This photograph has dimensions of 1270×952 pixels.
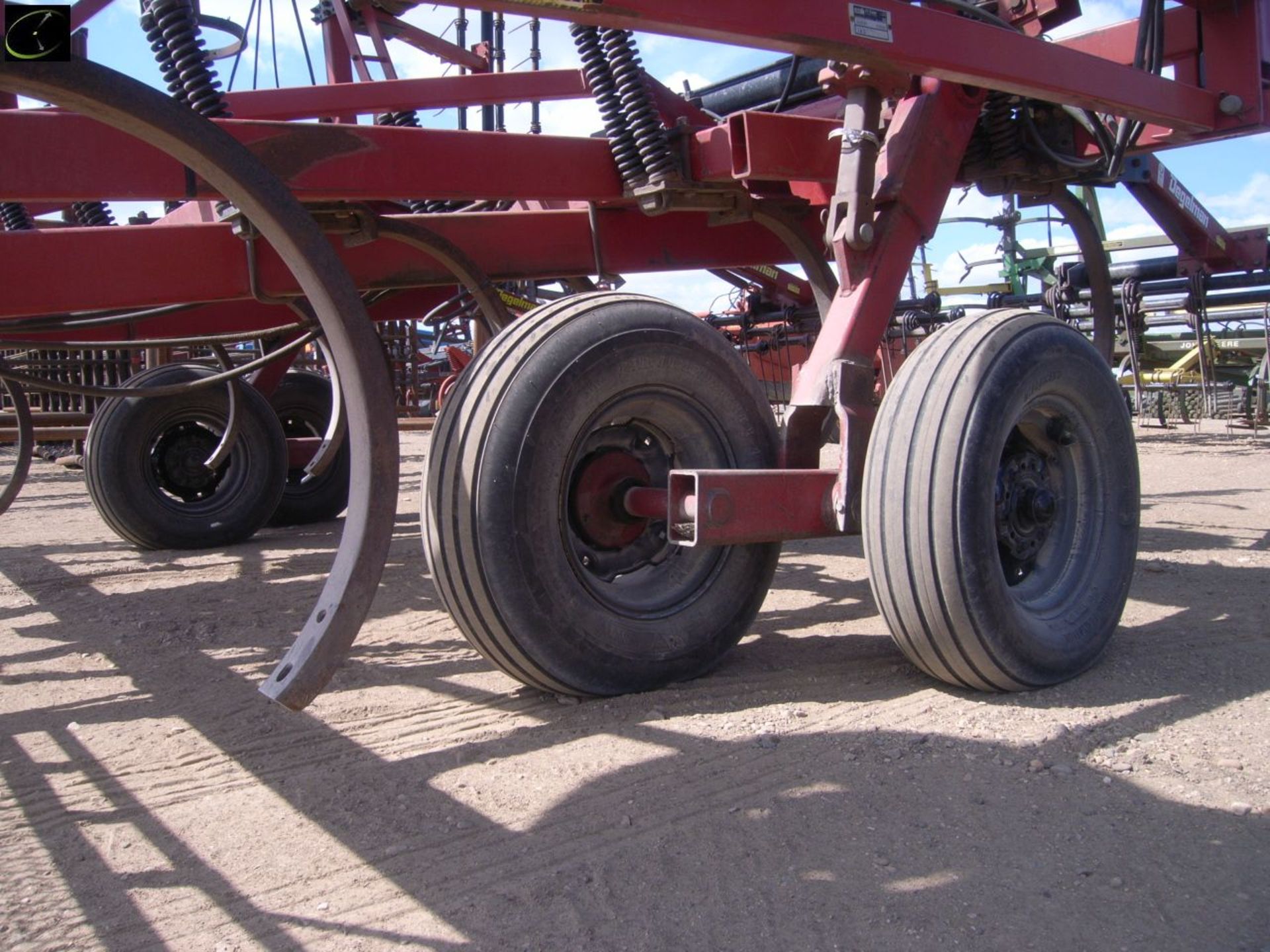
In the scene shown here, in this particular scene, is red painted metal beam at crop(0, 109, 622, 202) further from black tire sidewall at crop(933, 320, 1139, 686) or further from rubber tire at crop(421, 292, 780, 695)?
black tire sidewall at crop(933, 320, 1139, 686)

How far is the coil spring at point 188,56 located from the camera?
2.80m

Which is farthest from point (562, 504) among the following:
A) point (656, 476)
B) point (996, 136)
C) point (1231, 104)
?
point (1231, 104)

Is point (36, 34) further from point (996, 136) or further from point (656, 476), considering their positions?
point (996, 136)

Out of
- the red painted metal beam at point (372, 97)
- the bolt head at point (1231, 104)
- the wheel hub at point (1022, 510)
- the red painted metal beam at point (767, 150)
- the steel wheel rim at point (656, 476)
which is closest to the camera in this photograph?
the steel wheel rim at point (656, 476)

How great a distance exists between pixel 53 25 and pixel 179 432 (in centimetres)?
432

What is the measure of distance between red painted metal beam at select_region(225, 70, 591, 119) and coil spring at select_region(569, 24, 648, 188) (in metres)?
0.78

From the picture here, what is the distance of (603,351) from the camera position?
281 cm

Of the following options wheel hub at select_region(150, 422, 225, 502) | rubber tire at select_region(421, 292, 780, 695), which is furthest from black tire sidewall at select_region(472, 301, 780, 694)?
wheel hub at select_region(150, 422, 225, 502)

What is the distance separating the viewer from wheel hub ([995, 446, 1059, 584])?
3084 mm

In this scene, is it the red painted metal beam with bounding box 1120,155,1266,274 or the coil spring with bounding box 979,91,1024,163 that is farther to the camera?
the red painted metal beam with bounding box 1120,155,1266,274

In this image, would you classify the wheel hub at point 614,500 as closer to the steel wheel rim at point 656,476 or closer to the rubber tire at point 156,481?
the steel wheel rim at point 656,476

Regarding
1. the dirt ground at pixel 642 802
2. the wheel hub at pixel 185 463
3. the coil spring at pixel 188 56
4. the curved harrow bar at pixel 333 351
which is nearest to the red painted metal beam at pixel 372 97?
the coil spring at pixel 188 56

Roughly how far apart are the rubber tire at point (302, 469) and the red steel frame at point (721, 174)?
8.28 ft

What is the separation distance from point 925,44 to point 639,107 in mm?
915
